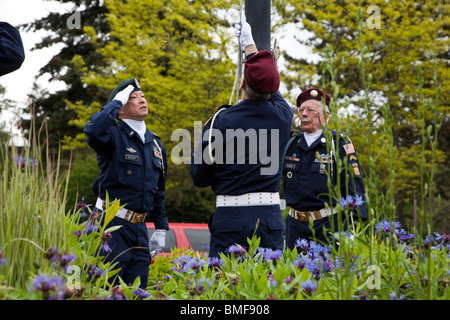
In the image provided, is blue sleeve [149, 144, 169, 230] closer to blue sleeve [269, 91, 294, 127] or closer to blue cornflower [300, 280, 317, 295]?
blue sleeve [269, 91, 294, 127]

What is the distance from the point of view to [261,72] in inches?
139

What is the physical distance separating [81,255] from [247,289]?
2.42 ft

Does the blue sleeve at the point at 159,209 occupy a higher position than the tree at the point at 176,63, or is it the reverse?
the tree at the point at 176,63

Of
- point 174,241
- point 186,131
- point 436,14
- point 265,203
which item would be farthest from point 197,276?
point 436,14

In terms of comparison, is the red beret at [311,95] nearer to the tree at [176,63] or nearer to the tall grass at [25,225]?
the tall grass at [25,225]

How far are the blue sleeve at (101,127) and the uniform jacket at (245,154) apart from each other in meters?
0.70

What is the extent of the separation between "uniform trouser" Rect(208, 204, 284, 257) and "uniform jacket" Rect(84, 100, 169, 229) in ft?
2.37

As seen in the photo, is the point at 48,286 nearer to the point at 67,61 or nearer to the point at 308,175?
the point at 308,175

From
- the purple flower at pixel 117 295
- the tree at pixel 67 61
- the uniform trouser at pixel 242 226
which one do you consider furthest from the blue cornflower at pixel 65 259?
the tree at pixel 67 61

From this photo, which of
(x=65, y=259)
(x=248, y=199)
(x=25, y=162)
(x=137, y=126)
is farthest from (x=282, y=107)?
(x=65, y=259)

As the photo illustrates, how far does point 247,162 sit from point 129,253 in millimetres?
1131

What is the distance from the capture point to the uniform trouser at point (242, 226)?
3574 mm

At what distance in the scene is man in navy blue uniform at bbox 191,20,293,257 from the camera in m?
3.59

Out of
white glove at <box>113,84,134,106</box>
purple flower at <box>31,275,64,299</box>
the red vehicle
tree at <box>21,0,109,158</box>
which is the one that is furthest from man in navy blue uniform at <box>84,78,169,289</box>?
tree at <box>21,0,109,158</box>
